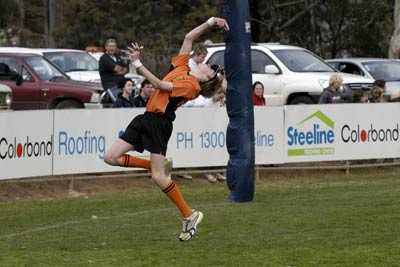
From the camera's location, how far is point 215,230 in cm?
1312

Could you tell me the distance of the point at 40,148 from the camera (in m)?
18.7

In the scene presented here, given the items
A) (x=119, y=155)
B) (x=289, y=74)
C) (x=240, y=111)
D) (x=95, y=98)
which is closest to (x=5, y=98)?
(x=95, y=98)

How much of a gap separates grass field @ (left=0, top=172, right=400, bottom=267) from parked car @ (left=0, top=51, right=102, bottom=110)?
524cm

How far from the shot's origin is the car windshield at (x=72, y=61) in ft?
90.7

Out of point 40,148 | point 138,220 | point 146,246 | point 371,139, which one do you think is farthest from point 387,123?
point 146,246

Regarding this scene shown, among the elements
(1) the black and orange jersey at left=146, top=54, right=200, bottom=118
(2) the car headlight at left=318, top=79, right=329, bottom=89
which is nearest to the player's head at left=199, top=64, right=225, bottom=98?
(1) the black and orange jersey at left=146, top=54, right=200, bottom=118

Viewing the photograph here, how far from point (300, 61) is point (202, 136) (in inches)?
237

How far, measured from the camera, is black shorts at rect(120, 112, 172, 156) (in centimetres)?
1255

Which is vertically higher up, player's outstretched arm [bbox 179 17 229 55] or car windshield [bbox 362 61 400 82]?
player's outstretched arm [bbox 179 17 229 55]

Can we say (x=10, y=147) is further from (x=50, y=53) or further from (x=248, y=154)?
(x=50, y=53)

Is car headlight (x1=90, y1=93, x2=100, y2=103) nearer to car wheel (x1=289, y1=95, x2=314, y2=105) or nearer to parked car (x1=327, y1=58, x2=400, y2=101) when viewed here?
car wheel (x1=289, y1=95, x2=314, y2=105)

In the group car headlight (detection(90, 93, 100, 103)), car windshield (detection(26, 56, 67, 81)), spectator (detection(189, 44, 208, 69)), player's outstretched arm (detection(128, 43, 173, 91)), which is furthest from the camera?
car windshield (detection(26, 56, 67, 81))

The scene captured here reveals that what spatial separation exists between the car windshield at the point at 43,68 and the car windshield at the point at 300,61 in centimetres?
508

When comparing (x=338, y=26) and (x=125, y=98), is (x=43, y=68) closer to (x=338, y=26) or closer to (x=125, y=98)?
(x=125, y=98)
